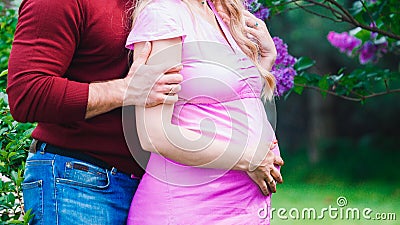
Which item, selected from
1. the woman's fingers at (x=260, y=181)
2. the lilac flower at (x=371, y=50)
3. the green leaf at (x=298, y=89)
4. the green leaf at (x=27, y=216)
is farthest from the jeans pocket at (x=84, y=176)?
the lilac flower at (x=371, y=50)

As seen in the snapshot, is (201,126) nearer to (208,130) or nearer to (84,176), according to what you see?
(208,130)

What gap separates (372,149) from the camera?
49.3ft

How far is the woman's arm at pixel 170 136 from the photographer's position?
2.03 m

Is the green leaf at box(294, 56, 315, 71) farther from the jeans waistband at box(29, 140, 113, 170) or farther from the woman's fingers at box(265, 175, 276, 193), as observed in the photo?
the jeans waistband at box(29, 140, 113, 170)

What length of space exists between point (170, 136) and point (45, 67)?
0.36 metres

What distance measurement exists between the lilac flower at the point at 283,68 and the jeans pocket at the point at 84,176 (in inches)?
64.2

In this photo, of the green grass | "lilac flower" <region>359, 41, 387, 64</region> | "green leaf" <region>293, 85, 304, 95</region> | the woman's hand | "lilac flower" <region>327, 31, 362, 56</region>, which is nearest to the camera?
the woman's hand

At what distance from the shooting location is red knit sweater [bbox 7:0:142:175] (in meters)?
1.96

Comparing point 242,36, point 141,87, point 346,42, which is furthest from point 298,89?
point 141,87

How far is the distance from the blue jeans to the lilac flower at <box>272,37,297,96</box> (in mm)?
1620

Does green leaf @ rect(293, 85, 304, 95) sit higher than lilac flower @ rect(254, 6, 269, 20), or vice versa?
Answer: lilac flower @ rect(254, 6, 269, 20)

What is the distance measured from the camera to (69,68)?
2092mm

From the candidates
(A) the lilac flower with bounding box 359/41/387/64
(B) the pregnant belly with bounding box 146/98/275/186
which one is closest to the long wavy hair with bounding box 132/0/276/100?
(B) the pregnant belly with bounding box 146/98/275/186

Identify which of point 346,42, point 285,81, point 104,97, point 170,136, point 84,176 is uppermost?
point 104,97
